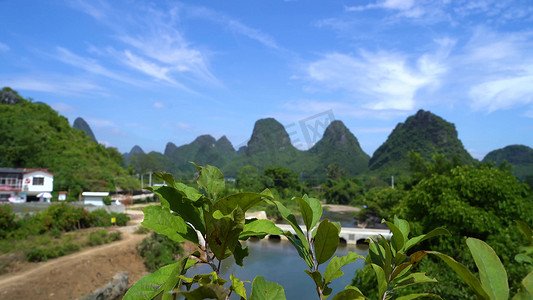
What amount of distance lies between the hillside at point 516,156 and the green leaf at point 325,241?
73236 mm

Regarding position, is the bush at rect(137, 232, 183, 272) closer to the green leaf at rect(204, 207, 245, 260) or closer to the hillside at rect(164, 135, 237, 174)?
the green leaf at rect(204, 207, 245, 260)

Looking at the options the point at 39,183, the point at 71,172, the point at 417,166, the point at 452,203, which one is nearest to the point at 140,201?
the point at 71,172

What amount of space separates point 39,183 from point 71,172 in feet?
8.94

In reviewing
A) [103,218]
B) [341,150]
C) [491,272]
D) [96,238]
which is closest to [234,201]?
[491,272]

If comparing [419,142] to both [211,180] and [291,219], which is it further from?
[211,180]

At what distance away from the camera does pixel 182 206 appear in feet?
2.17

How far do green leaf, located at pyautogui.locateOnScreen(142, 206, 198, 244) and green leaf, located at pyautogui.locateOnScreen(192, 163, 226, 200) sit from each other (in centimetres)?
10

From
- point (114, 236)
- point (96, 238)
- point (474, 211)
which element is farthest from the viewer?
point (114, 236)

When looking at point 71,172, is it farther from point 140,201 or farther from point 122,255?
point 122,255

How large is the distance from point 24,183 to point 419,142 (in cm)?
5678

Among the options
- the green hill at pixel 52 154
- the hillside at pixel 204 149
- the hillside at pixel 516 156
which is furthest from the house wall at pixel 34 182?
the hillside at pixel 516 156

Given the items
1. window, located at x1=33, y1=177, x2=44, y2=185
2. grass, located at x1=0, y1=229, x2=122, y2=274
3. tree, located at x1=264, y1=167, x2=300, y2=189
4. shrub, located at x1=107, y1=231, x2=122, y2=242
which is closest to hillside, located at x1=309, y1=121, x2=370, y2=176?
tree, located at x1=264, y1=167, x2=300, y2=189

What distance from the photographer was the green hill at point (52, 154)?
90.5ft

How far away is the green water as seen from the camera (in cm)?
1057
